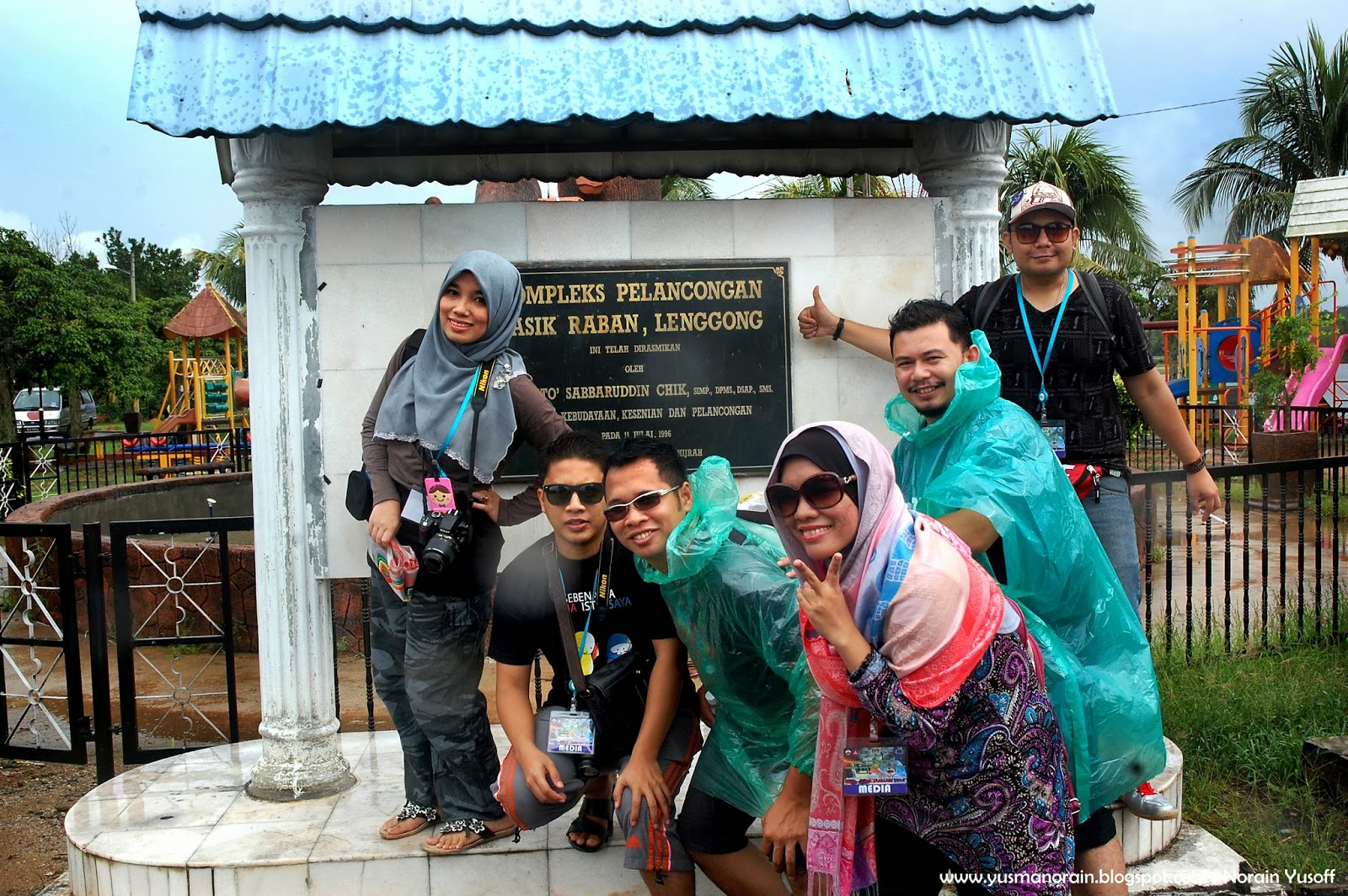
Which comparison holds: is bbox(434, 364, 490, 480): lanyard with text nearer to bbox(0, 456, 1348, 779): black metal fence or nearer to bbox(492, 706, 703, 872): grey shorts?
bbox(492, 706, 703, 872): grey shorts

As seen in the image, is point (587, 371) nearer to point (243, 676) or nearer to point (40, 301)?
point (243, 676)

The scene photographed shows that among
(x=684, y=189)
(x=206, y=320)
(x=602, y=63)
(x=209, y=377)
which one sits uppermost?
(x=684, y=189)

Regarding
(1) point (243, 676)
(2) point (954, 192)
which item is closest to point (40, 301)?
(1) point (243, 676)

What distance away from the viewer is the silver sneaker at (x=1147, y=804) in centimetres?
371

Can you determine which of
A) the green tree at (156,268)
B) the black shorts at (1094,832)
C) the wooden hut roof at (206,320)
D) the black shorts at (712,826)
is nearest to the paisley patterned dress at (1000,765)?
the black shorts at (1094,832)

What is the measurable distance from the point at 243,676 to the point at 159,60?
514 cm

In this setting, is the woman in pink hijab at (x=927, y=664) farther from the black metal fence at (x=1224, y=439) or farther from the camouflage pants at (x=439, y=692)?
the black metal fence at (x=1224, y=439)

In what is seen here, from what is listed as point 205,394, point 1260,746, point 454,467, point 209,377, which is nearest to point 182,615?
point 454,467

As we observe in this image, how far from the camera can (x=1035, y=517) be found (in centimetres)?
275

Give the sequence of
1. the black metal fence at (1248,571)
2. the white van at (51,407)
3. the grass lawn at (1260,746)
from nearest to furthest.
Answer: the grass lawn at (1260,746) → the black metal fence at (1248,571) → the white van at (51,407)

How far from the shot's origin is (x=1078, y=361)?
141 inches

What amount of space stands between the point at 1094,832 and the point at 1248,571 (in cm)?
501

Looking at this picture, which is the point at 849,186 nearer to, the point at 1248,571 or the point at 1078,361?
the point at 1248,571

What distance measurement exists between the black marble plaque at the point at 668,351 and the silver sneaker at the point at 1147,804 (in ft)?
5.75
